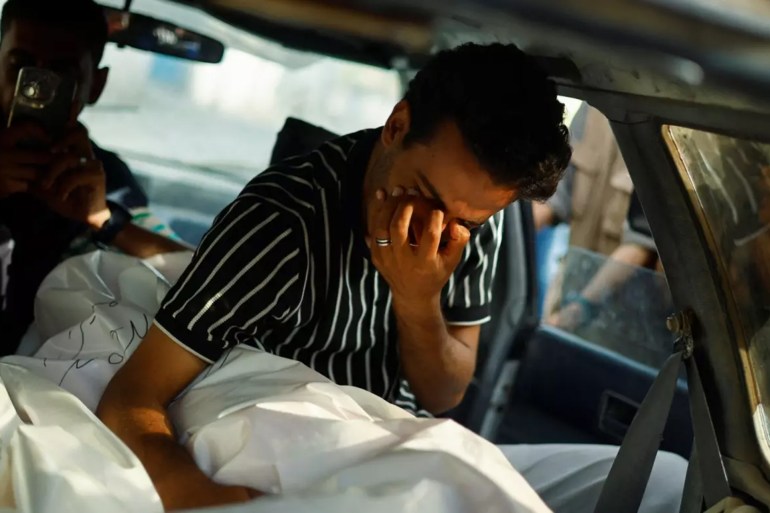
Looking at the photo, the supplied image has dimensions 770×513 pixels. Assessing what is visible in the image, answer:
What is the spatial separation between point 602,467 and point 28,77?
1.05 metres

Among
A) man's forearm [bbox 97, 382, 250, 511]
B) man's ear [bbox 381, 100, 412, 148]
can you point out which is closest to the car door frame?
man's ear [bbox 381, 100, 412, 148]

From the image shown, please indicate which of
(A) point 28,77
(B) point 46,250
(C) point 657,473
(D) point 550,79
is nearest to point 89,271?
(B) point 46,250

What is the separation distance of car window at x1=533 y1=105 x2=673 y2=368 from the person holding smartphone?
962 millimetres

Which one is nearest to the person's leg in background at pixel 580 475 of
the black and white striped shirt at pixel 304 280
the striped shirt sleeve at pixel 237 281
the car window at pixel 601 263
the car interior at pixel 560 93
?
the car interior at pixel 560 93

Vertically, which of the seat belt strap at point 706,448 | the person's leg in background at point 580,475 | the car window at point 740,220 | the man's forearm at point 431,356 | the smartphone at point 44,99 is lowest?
the person's leg in background at point 580,475

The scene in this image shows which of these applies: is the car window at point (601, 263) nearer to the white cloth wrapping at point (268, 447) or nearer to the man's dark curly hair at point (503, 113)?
the man's dark curly hair at point (503, 113)

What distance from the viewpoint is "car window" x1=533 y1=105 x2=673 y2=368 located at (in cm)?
200

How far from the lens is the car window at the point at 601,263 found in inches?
78.8

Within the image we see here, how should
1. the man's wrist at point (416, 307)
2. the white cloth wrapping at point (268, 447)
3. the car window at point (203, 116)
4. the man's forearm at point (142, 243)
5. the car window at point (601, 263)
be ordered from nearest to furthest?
the white cloth wrapping at point (268, 447), the man's wrist at point (416, 307), the man's forearm at point (142, 243), the car window at point (601, 263), the car window at point (203, 116)

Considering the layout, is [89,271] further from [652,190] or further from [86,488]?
[652,190]

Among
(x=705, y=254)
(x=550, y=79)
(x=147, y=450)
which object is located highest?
(x=550, y=79)

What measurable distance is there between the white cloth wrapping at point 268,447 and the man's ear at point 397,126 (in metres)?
0.31

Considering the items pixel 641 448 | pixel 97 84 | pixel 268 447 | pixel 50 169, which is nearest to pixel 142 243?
pixel 50 169

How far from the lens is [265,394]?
964 mm
